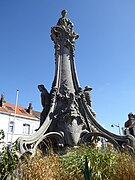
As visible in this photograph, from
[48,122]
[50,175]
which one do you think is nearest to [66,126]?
[48,122]

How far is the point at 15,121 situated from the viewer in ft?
88.7

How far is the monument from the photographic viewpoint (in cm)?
662

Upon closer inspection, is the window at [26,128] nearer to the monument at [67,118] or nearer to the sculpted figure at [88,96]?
the monument at [67,118]

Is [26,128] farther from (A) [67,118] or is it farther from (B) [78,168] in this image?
(B) [78,168]

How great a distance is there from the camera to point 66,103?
7719 millimetres

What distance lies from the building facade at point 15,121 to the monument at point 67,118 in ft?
57.6

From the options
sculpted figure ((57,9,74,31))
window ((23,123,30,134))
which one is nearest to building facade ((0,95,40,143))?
window ((23,123,30,134))

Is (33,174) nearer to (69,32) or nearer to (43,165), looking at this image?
(43,165)

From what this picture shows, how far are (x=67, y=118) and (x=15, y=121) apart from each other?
21.5 meters

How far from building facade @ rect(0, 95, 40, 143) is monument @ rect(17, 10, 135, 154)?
1755 cm

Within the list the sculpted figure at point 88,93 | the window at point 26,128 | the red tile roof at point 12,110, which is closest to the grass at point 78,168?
the sculpted figure at point 88,93

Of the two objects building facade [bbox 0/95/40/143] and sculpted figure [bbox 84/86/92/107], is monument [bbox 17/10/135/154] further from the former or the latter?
building facade [bbox 0/95/40/143]

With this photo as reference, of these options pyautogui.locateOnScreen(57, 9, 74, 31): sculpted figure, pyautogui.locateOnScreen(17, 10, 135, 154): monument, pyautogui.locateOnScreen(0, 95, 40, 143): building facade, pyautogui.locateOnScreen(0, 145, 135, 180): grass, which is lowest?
pyautogui.locateOnScreen(0, 145, 135, 180): grass

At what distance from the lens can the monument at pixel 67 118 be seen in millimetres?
6625
